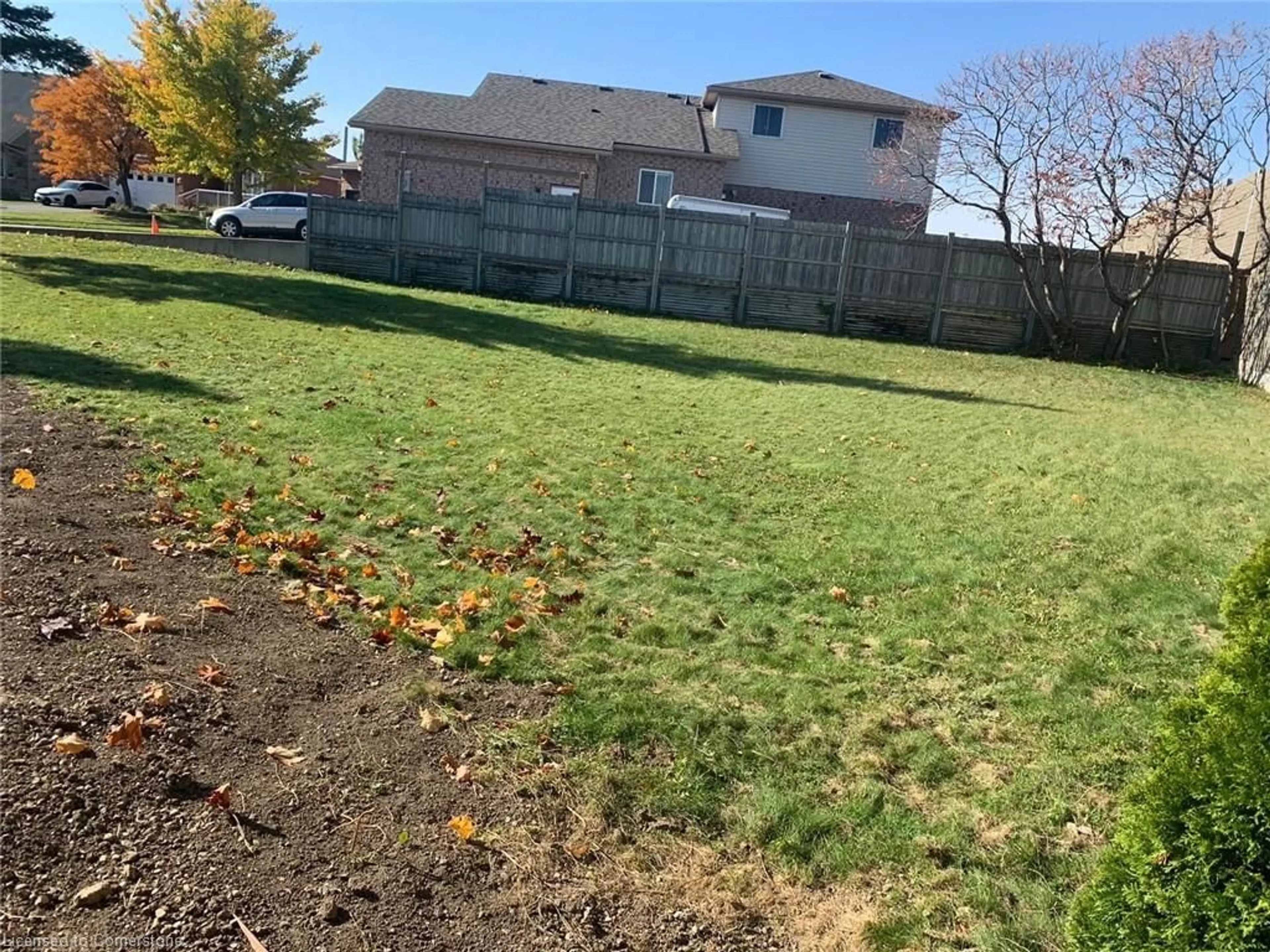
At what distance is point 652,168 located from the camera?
29.3m

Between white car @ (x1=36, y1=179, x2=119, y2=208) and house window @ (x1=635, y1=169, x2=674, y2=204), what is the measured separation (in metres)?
30.9

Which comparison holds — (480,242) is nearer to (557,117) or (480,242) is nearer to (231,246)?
(231,246)

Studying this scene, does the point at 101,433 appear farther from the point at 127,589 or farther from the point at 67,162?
the point at 67,162

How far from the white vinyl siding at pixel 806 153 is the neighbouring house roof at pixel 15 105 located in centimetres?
4406

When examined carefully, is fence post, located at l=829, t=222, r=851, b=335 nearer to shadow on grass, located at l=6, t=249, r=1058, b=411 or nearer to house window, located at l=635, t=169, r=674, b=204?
shadow on grass, located at l=6, t=249, r=1058, b=411

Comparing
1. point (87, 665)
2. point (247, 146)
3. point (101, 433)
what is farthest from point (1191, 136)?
point (247, 146)

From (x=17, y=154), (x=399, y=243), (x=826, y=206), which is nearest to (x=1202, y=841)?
(x=399, y=243)

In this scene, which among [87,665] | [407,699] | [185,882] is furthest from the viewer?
[407,699]

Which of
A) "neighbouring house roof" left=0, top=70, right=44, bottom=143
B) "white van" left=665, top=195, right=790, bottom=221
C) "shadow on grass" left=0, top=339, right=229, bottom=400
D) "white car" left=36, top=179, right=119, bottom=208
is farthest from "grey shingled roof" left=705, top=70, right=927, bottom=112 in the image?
"neighbouring house roof" left=0, top=70, right=44, bottom=143

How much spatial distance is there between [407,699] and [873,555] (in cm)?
315

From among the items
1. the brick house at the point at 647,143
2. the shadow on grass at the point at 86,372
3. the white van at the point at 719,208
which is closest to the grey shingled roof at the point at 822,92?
the brick house at the point at 647,143

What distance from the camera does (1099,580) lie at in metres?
5.33

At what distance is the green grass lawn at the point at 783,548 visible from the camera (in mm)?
3129

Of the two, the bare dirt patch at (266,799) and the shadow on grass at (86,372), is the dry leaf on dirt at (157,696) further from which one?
the shadow on grass at (86,372)
